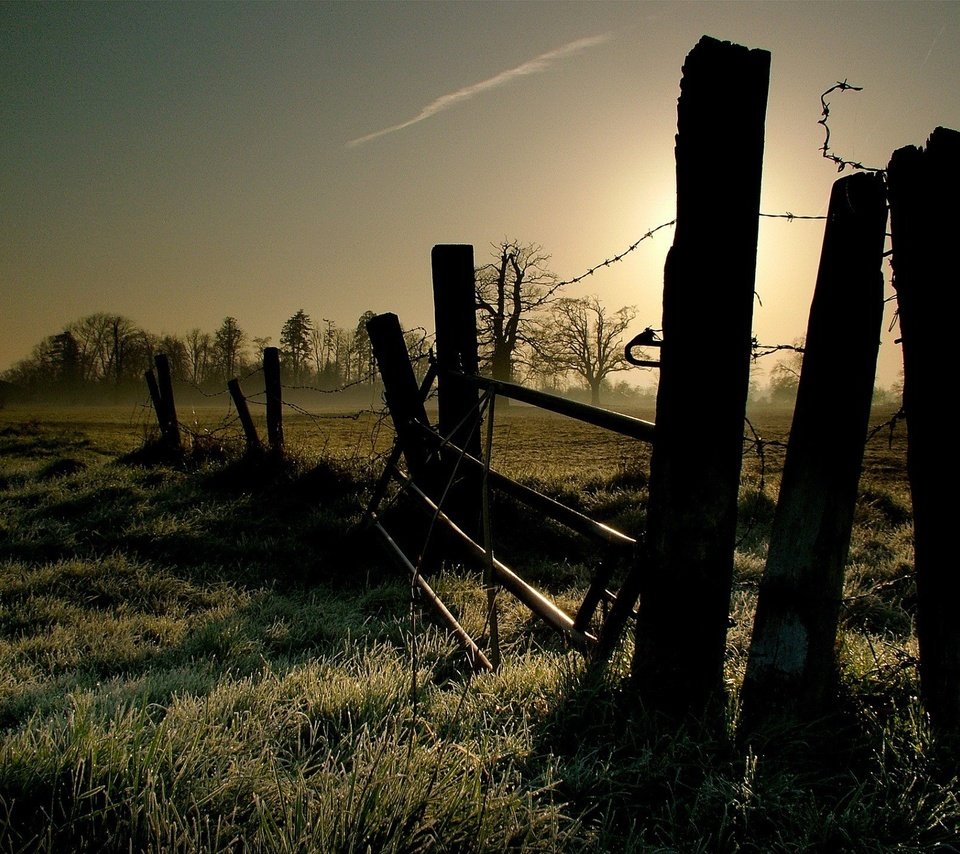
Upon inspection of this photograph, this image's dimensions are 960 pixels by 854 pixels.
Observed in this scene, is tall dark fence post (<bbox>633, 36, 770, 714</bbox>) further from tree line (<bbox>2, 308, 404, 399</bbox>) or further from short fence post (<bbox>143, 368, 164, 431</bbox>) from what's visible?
tree line (<bbox>2, 308, 404, 399</bbox>)

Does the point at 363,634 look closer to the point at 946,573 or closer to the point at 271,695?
the point at 271,695

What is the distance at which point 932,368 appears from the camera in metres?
1.98

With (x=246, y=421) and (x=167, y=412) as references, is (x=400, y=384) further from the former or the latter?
(x=167, y=412)

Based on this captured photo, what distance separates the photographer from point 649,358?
7.93 ft

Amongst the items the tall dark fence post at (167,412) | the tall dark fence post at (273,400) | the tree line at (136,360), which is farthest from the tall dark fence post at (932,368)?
the tree line at (136,360)

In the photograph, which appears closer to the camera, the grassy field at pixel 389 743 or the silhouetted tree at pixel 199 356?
the grassy field at pixel 389 743

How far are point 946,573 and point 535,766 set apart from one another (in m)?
1.46

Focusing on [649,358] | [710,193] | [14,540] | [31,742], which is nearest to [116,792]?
[31,742]

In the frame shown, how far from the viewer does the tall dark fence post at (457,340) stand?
5.20 metres

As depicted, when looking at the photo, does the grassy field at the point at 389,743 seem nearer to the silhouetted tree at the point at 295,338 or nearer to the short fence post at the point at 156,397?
the short fence post at the point at 156,397

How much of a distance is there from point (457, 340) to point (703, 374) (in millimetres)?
3275

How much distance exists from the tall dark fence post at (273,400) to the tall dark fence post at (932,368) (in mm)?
7509

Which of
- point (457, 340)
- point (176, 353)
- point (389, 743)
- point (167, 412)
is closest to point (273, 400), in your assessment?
point (167, 412)

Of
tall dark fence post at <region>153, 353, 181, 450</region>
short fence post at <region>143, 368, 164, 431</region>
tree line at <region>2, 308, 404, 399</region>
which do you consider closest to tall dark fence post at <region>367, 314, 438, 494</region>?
tall dark fence post at <region>153, 353, 181, 450</region>
